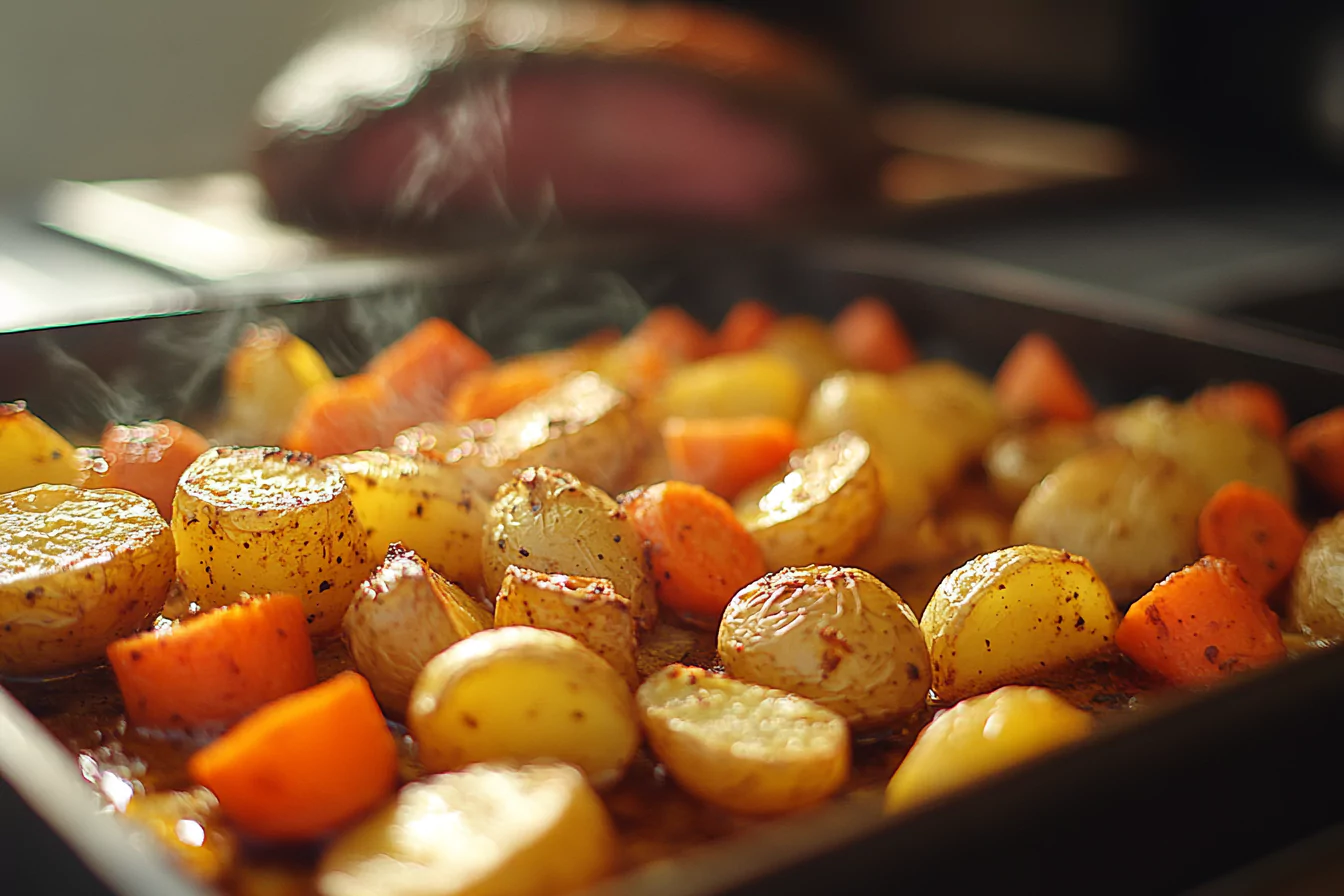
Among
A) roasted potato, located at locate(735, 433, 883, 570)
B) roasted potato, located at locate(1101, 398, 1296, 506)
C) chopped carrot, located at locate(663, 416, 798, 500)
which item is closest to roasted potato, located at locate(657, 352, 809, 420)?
chopped carrot, located at locate(663, 416, 798, 500)

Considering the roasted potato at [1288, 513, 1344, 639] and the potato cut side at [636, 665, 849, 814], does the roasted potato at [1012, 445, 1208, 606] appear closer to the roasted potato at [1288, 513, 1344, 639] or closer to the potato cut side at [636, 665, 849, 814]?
the roasted potato at [1288, 513, 1344, 639]

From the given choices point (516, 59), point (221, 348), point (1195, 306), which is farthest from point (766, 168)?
point (221, 348)

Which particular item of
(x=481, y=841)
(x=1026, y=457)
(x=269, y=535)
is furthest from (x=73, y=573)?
(x=1026, y=457)

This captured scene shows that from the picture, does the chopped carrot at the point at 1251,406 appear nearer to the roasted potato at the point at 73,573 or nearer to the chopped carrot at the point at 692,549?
the chopped carrot at the point at 692,549

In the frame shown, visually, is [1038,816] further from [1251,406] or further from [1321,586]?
[1251,406]

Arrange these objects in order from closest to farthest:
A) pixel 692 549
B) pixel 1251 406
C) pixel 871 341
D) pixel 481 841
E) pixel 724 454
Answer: pixel 481 841
pixel 692 549
pixel 724 454
pixel 1251 406
pixel 871 341

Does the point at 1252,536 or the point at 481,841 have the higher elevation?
the point at 481,841
